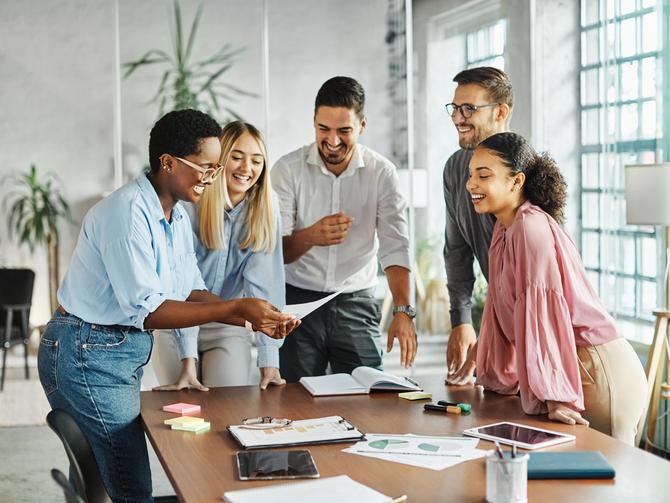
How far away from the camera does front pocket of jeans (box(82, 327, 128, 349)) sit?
96.1 inches

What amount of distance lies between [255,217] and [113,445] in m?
0.96

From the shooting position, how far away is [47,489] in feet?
14.5

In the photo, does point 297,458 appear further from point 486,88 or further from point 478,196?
point 486,88

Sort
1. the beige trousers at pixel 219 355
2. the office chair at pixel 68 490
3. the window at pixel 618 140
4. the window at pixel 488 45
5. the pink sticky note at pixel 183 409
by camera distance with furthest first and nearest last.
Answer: the window at pixel 488 45 → the window at pixel 618 140 → the beige trousers at pixel 219 355 → the pink sticky note at pixel 183 409 → the office chair at pixel 68 490

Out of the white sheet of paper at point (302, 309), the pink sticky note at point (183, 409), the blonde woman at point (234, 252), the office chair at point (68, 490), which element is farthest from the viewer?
the blonde woman at point (234, 252)

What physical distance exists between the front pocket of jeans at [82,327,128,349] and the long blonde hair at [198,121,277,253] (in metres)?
0.70

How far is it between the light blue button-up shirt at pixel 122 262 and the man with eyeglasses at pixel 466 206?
3.53ft

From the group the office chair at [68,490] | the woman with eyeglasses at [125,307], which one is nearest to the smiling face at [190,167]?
the woman with eyeglasses at [125,307]

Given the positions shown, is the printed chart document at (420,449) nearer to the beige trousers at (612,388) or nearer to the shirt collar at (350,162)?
the beige trousers at (612,388)

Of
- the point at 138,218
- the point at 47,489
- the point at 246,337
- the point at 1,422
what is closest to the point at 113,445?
the point at 138,218

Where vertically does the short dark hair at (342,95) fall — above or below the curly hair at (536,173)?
above

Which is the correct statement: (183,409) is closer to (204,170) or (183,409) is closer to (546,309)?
(204,170)

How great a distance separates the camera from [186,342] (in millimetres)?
2990

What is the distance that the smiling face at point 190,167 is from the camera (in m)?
2.49
